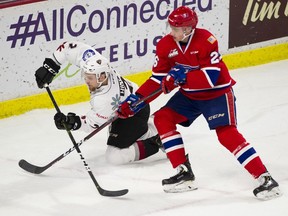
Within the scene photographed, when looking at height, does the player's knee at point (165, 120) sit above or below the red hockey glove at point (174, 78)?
below

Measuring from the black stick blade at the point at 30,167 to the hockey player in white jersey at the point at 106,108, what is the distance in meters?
0.33

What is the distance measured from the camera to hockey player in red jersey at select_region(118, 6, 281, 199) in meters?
4.63

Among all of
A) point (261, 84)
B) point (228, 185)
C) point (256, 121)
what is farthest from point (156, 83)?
point (261, 84)

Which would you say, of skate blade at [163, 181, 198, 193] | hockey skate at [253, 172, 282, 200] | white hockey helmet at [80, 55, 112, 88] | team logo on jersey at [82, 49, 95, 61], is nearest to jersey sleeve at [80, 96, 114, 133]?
white hockey helmet at [80, 55, 112, 88]

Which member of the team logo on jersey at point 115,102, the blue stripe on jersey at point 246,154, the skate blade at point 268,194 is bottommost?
the skate blade at point 268,194

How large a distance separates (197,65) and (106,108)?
56 cm

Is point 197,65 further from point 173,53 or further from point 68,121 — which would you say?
point 68,121

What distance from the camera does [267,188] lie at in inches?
183

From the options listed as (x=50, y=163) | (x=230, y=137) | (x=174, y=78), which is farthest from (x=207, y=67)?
(x=50, y=163)

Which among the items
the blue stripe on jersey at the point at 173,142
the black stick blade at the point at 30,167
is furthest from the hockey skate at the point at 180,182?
the black stick blade at the point at 30,167

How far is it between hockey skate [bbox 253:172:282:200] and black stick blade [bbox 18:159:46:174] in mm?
1206

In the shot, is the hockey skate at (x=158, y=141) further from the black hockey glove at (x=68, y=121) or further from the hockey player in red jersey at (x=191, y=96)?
the black hockey glove at (x=68, y=121)

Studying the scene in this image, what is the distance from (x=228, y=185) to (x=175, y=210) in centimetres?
42

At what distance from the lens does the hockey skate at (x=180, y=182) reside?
15.8 feet
